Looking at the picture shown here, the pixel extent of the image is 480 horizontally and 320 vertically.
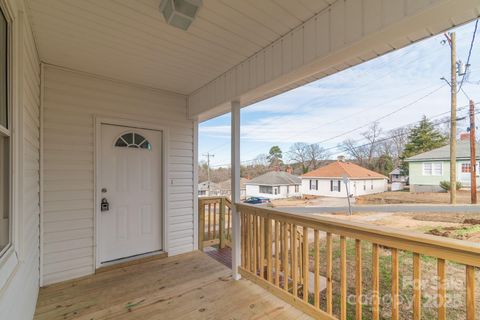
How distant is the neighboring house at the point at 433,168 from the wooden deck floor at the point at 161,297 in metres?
1.50

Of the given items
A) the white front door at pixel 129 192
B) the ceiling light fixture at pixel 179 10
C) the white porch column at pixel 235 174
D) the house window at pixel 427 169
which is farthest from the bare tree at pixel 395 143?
the white front door at pixel 129 192

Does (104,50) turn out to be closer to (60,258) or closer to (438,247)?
(60,258)

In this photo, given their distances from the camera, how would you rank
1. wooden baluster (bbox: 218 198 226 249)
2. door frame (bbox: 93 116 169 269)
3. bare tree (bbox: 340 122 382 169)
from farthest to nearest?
1. wooden baluster (bbox: 218 198 226 249)
2. door frame (bbox: 93 116 169 269)
3. bare tree (bbox: 340 122 382 169)

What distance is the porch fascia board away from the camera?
4.33 ft

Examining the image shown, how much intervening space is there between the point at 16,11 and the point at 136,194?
2268mm

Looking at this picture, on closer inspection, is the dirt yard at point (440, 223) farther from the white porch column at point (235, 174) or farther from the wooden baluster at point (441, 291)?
the white porch column at point (235, 174)

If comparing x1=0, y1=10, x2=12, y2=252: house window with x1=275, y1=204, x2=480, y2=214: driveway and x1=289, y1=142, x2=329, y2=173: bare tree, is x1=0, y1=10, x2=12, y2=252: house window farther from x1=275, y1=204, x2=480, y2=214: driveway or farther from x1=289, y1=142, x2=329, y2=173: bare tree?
x1=289, y1=142, x2=329, y2=173: bare tree

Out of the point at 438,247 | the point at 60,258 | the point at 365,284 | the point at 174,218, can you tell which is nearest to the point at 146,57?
the point at 174,218

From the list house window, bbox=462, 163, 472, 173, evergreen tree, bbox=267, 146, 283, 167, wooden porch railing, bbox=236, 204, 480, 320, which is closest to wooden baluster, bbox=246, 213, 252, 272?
wooden porch railing, bbox=236, 204, 480, 320

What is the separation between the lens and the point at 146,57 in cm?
243

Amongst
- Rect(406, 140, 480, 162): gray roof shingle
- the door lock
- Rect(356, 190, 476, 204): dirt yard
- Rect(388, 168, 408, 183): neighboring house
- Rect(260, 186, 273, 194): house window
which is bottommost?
the door lock

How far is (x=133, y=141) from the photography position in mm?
3195

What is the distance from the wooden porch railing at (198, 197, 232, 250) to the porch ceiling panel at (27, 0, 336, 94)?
2.11 m

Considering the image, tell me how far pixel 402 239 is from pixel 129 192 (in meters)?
3.06
